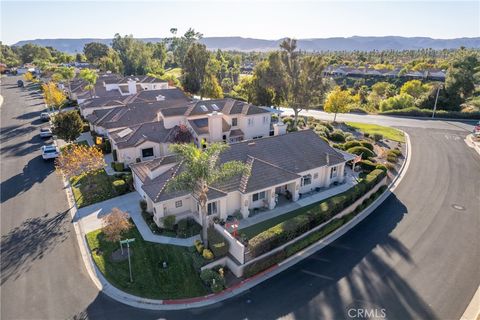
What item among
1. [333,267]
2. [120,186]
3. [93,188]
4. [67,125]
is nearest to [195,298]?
[333,267]

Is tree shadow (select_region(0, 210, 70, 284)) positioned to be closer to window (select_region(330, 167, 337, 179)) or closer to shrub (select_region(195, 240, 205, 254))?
→ shrub (select_region(195, 240, 205, 254))

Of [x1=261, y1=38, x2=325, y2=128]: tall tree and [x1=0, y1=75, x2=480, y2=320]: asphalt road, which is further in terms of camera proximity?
[x1=261, y1=38, x2=325, y2=128]: tall tree

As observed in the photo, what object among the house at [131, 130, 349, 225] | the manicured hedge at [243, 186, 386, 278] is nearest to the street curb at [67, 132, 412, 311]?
the manicured hedge at [243, 186, 386, 278]

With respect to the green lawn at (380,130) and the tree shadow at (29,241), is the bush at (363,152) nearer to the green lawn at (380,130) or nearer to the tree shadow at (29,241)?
the green lawn at (380,130)

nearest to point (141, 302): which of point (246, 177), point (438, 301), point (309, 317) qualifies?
point (309, 317)

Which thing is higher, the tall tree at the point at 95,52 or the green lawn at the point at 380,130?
the tall tree at the point at 95,52

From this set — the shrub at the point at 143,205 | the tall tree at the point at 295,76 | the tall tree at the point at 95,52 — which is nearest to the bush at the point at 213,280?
the shrub at the point at 143,205
